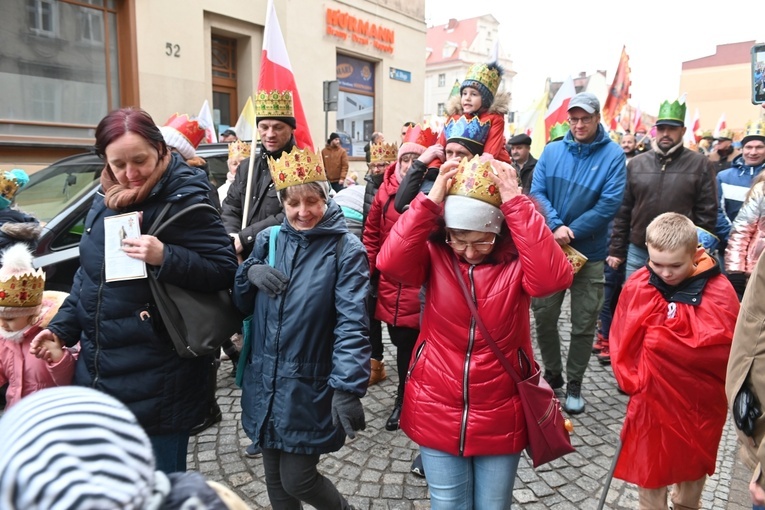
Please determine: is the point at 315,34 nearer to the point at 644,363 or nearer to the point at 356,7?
the point at 356,7

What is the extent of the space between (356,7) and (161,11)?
7.42 meters

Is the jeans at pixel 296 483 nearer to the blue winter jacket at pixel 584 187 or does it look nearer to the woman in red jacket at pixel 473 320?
the woman in red jacket at pixel 473 320

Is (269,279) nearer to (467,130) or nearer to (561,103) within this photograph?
(467,130)

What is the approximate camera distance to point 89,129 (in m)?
11.8

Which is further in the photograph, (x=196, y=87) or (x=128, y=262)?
(x=196, y=87)

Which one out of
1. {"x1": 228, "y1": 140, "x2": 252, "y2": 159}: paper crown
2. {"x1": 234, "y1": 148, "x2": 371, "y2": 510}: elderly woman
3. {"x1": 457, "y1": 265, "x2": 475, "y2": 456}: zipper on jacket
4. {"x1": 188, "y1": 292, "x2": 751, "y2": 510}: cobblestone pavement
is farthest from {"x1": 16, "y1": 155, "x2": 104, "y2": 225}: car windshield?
{"x1": 457, "y1": 265, "x2": 475, "y2": 456}: zipper on jacket

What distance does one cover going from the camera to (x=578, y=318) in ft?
14.3

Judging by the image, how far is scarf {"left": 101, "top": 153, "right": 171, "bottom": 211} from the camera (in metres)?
2.20

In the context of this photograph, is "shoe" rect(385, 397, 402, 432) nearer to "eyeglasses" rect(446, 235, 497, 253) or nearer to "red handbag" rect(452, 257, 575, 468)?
"red handbag" rect(452, 257, 575, 468)

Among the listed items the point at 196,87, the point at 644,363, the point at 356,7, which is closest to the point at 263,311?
the point at 644,363

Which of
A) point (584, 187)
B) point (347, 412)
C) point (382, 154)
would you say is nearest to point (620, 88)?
point (382, 154)

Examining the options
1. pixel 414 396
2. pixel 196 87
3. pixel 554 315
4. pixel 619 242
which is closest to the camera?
pixel 414 396

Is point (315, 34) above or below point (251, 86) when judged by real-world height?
above

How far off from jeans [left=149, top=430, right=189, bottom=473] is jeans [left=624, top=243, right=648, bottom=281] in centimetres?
434
